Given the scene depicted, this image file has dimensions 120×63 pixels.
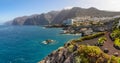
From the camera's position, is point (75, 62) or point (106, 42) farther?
point (106, 42)

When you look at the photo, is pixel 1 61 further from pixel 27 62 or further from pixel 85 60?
pixel 85 60

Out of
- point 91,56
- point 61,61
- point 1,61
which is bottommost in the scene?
point 1,61

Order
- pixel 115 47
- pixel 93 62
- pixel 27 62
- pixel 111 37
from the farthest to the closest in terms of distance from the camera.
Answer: pixel 27 62 → pixel 111 37 → pixel 115 47 → pixel 93 62

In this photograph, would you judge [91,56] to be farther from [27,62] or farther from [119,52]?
[27,62]

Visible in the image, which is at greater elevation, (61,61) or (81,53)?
(81,53)

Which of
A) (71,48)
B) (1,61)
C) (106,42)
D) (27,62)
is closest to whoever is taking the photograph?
(71,48)

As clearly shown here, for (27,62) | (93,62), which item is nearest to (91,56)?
(93,62)

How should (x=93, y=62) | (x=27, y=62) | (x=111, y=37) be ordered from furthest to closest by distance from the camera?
1. (x=27, y=62)
2. (x=111, y=37)
3. (x=93, y=62)

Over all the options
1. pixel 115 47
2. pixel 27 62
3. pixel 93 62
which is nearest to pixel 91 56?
pixel 93 62

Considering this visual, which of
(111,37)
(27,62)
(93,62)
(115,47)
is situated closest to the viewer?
(93,62)
